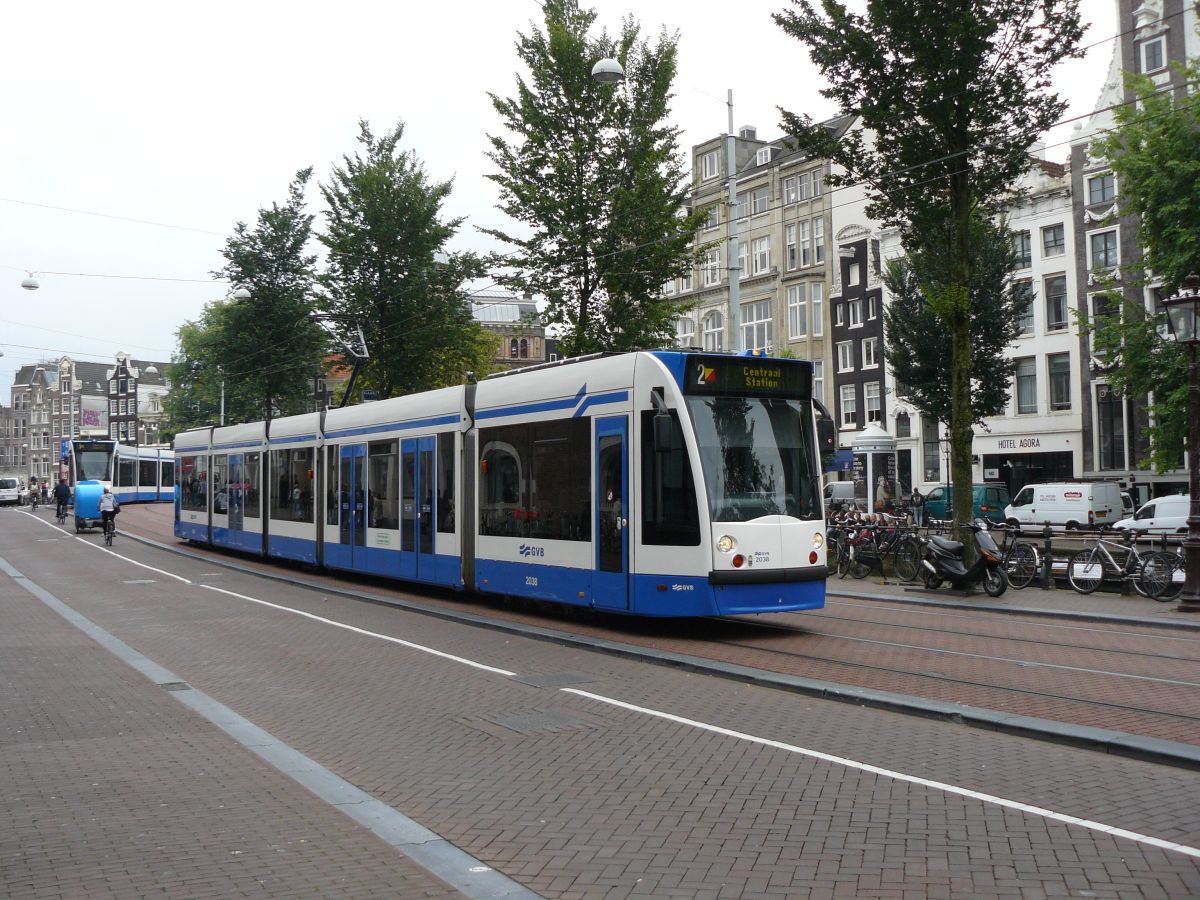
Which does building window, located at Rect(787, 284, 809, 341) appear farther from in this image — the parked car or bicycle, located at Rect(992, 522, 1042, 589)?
the parked car

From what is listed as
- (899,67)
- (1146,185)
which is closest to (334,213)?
(899,67)

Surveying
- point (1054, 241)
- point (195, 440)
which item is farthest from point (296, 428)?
point (1054, 241)

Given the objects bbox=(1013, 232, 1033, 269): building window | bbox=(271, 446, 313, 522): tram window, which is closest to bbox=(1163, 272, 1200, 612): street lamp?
bbox=(271, 446, 313, 522): tram window

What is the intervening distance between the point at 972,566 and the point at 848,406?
36182 millimetres

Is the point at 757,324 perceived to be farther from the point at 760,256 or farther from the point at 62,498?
the point at 62,498

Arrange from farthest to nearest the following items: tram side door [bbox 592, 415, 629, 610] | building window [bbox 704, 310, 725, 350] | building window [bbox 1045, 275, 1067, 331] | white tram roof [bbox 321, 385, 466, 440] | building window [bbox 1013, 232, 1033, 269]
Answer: building window [bbox 704, 310, 725, 350]
building window [bbox 1013, 232, 1033, 269]
building window [bbox 1045, 275, 1067, 331]
white tram roof [bbox 321, 385, 466, 440]
tram side door [bbox 592, 415, 629, 610]

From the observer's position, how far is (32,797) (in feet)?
20.9

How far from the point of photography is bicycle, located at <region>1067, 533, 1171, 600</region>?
16812 mm

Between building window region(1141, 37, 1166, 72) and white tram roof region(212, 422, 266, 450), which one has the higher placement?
building window region(1141, 37, 1166, 72)

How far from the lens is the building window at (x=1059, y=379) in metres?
43.7

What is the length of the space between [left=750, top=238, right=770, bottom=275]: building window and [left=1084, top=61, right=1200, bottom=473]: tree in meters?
26.7

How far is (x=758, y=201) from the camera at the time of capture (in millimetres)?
59688

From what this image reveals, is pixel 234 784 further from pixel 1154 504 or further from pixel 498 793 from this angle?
pixel 1154 504

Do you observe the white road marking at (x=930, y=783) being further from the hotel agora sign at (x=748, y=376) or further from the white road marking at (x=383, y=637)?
the hotel agora sign at (x=748, y=376)
